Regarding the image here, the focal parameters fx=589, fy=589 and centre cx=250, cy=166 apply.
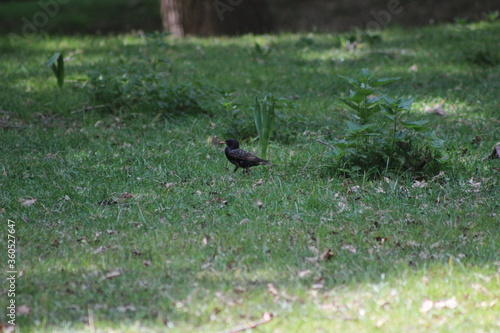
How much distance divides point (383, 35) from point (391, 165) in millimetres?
6921

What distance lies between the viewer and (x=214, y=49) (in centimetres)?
1094

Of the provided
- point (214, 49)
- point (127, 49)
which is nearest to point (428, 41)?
point (214, 49)

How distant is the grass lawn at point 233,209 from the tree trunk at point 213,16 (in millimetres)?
2873

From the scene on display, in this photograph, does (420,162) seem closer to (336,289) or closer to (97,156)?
(336,289)

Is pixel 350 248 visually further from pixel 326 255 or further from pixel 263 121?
pixel 263 121

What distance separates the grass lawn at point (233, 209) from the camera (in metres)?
3.49

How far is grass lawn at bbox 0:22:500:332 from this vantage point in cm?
349

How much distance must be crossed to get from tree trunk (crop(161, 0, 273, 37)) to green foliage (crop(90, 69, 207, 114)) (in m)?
4.68

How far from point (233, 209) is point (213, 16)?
318 inches

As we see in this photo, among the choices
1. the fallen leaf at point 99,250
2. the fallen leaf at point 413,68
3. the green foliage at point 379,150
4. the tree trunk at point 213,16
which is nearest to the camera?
the fallen leaf at point 99,250

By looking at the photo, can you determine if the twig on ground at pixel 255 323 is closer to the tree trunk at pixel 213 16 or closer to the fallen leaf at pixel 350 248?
the fallen leaf at pixel 350 248

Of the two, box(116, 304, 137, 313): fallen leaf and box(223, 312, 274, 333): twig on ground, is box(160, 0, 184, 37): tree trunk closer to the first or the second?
box(116, 304, 137, 313): fallen leaf

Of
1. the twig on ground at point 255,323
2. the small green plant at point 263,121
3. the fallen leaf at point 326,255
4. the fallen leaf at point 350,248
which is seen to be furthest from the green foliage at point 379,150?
the twig on ground at point 255,323

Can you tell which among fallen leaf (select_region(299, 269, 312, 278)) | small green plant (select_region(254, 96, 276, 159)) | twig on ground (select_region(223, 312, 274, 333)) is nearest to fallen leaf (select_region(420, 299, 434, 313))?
fallen leaf (select_region(299, 269, 312, 278))
